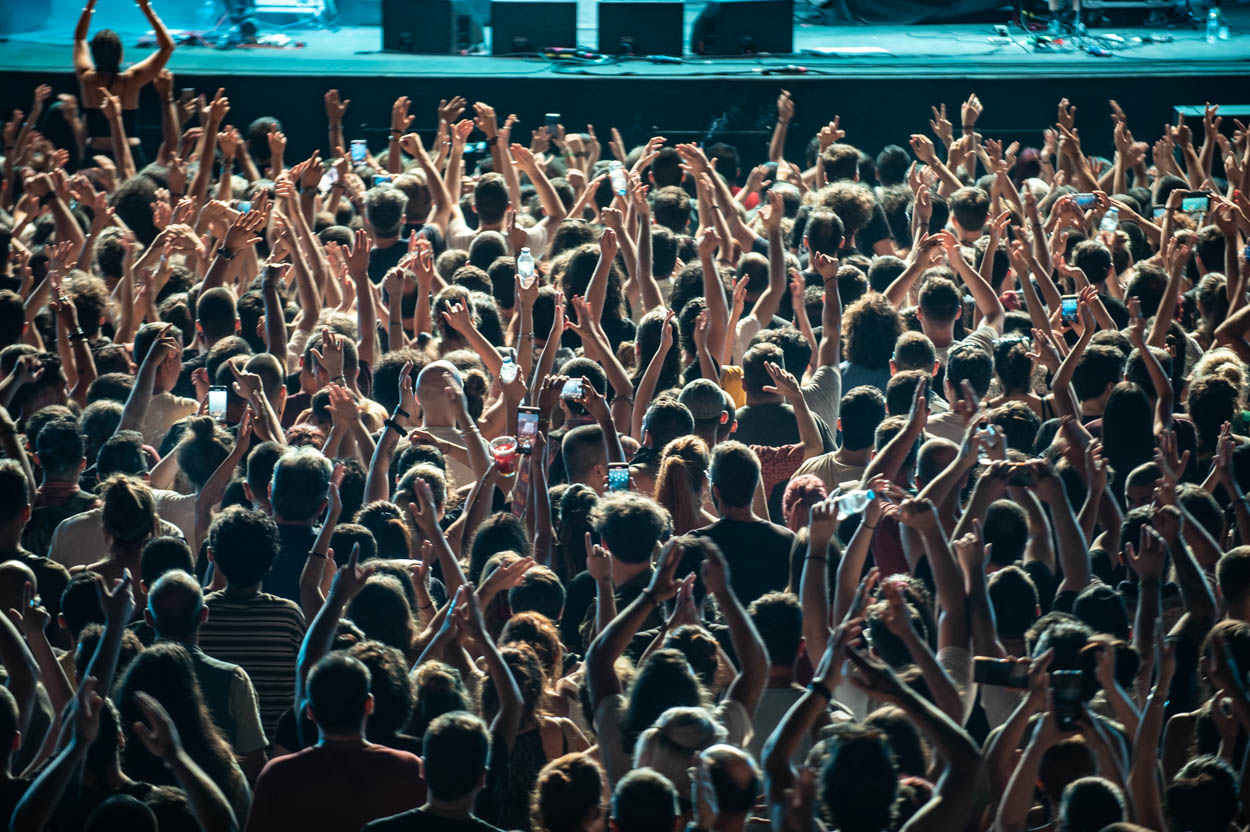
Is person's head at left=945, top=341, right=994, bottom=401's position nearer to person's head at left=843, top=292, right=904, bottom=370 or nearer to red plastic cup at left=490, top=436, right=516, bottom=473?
person's head at left=843, top=292, right=904, bottom=370

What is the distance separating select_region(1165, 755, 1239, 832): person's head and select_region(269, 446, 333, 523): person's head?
2546mm

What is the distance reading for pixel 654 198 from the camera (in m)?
8.25

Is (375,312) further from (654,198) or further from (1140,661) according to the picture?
(1140,661)

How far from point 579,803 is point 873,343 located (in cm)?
326

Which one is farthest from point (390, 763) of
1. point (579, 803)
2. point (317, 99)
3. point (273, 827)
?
point (317, 99)

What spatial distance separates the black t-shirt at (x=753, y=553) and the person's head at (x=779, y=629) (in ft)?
2.10

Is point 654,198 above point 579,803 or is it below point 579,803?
above

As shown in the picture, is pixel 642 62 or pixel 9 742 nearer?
pixel 9 742

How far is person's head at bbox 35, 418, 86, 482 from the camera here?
15.0ft

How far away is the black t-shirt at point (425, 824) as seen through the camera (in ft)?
9.38

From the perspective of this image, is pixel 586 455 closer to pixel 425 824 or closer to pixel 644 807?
pixel 425 824

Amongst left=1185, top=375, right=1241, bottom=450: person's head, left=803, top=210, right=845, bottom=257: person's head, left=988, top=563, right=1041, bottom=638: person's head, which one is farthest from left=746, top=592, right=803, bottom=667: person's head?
left=803, top=210, right=845, bottom=257: person's head

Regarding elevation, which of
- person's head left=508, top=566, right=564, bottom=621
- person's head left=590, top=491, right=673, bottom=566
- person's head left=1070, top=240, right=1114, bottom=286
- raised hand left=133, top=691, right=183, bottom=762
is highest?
person's head left=1070, top=240, right=1114, bottom=286

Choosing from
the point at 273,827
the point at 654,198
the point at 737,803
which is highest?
the point at 654,198
